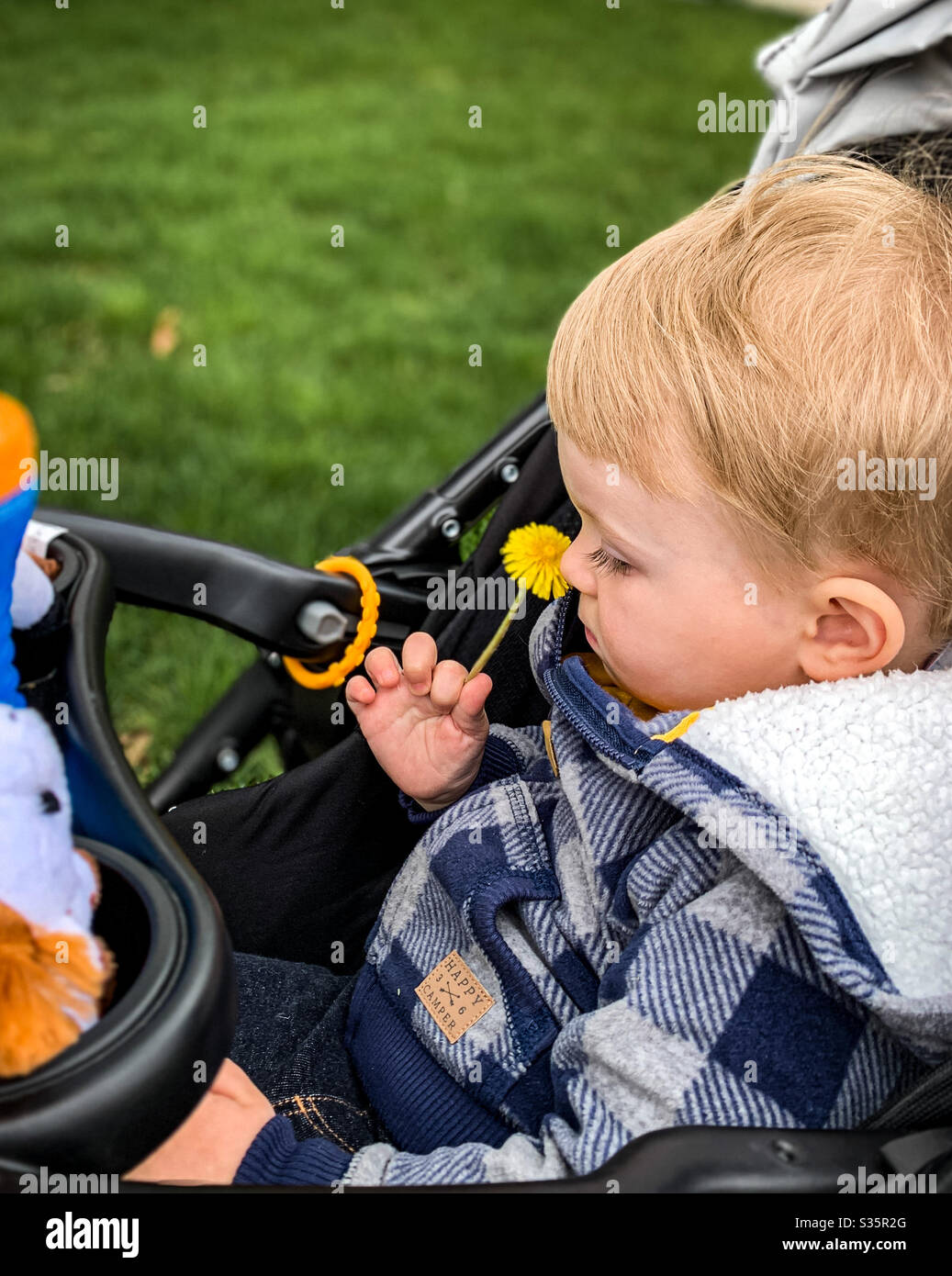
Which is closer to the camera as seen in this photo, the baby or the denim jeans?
the baby

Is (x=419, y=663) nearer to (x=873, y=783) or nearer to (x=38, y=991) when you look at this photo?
(x=873, y=783)

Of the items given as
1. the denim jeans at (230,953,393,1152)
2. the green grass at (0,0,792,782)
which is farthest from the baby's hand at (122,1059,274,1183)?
the green grass at (0,0,792,782)

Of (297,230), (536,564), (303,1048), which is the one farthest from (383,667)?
(297,230)

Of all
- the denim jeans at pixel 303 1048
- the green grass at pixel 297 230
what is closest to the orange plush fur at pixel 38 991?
the denim jeans at pixel 303 1048

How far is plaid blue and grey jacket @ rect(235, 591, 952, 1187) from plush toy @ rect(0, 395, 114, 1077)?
0.28 m

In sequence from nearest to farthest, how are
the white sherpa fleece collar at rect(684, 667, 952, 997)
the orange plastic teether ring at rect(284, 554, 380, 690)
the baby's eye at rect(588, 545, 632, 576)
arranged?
the white sherpa fleece collar at rect(684, 667, 952, 997) < the baby's eye at rect(588, 545, 632, 576) < the orange plastic teether ring at rect(284, 554, 380, 690)

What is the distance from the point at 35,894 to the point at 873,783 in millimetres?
539

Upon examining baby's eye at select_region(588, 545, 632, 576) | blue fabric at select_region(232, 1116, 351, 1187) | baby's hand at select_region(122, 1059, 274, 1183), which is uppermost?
baby's eye at select_region(588, 545, 632, 576)

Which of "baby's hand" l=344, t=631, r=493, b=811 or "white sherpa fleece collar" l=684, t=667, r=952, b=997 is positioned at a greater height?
"white sherpa fleece collar" l=684, t=667, r=952, b=997

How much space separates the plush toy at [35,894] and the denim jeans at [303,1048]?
1.39ft

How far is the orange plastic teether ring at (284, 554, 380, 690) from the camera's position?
4.23ft

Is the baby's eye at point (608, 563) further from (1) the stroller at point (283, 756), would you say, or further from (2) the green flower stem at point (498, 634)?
(1) the stroller at point (283, 756)

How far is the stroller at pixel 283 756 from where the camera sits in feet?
2.19

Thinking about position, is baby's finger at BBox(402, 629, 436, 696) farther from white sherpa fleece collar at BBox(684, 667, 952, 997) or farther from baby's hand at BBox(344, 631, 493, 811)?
white sherpa fleece collar at BBox(684, 667, 952, 997)
